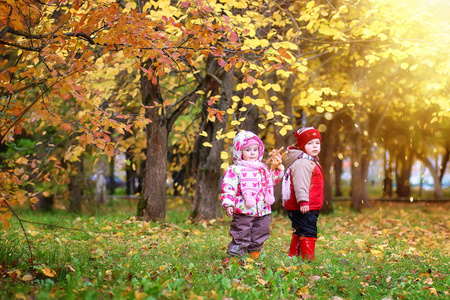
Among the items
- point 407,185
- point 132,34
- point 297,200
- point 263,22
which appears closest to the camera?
point 132,34

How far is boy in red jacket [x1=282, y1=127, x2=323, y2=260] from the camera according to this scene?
5.77 m

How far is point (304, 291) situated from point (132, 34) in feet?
11.1

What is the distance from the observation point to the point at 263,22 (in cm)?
971

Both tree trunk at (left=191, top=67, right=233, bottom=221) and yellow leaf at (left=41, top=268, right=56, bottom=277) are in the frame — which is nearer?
yellow leaf at (left=41, top=268, right=56, bottom=277)

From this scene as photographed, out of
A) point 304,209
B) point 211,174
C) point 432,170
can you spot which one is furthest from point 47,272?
point 432,170

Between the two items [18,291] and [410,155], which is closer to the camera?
[18,291]

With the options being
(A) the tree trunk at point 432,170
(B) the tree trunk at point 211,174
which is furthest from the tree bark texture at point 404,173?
(B) the tree trunk at point 211,174

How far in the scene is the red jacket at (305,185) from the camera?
573 cm

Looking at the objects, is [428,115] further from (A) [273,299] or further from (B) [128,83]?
(A) [273,299]

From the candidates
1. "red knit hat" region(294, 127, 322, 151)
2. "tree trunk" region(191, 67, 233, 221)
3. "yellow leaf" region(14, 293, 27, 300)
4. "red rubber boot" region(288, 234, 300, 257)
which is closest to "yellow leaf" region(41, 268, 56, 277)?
"yellow leaf" region(14, 293, 27, 300)

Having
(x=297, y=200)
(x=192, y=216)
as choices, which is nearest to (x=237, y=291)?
(x=297, y=200)

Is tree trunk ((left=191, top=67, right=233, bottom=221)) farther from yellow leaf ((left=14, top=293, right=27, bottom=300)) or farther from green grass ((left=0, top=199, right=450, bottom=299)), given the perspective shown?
yellow leaf ((left=14, top=293, right=27, bottom=300))

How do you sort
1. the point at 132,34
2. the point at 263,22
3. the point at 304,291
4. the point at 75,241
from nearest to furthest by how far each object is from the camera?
1. the point at 304,291
2. the point at 132,34
3. the point at 75,241
4. the point at 263,22

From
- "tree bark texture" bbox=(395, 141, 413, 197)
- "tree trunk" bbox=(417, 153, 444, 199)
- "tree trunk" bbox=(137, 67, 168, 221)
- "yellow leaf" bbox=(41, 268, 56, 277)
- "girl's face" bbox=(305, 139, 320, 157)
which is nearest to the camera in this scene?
"yellow leaf" bbox=(41, 268, 56, 277)
